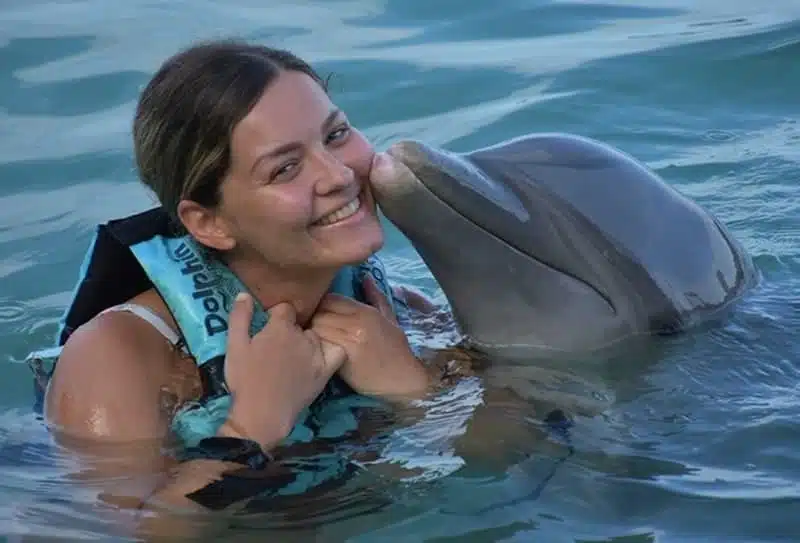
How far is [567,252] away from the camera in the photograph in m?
5.91

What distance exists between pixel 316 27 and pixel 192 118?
8.05 meters

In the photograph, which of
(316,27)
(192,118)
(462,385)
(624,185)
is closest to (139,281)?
(192,118)

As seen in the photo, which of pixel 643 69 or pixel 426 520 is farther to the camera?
pixel 643 69

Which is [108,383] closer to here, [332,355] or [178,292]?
[178,292]

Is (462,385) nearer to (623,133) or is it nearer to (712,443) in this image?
(712,443)

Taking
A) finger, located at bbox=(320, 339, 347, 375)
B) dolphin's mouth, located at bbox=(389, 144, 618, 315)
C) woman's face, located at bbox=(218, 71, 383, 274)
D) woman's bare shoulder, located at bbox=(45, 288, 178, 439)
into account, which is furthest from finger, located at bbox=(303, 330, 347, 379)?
dolphin's mouth, located at bbox=(389, 144, 618, 315)

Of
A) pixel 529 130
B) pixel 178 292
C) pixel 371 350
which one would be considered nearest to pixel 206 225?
pixel 178 292

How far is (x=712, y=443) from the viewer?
560 cm

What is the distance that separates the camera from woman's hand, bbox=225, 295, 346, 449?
5496 mm

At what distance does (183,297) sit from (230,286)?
222 millimetres

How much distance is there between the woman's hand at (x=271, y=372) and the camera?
5.50m

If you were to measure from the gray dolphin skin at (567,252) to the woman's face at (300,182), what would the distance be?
0.88 ft

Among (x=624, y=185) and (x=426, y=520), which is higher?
(x=624, y=185)

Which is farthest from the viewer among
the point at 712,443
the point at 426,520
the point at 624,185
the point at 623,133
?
the point at 623,133
